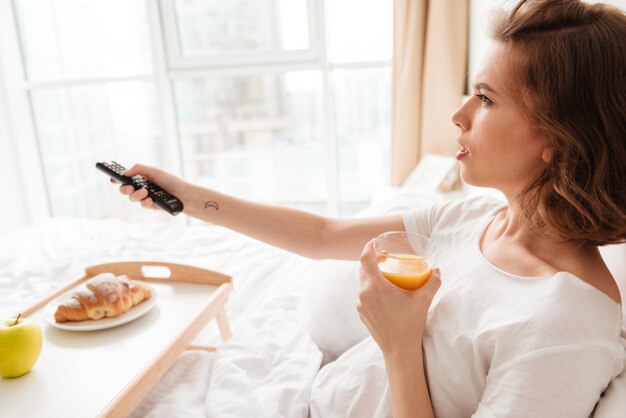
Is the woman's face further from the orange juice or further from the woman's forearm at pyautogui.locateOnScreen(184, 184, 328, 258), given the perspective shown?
the woman's forearm at pyautogui.locateOnScreen(184, 184, 328, 258)

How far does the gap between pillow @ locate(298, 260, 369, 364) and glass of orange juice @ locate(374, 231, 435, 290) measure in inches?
15.6

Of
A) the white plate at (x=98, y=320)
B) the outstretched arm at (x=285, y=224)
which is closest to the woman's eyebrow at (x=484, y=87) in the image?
the outstretched arm at (x=285, y=224)

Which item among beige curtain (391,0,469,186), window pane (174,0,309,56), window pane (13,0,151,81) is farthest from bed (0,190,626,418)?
window pane (174,0,309,56)

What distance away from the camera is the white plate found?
Answer: 1210 millimetres

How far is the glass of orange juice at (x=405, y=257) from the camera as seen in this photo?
2.79 ft

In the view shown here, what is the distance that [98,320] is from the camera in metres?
1.24

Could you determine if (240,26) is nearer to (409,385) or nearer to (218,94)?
(218,94)

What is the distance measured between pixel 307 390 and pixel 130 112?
2898 mm

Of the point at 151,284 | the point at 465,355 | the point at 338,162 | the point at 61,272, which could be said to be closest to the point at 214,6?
the point at 338,162

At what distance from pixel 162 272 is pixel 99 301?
0.41 meters

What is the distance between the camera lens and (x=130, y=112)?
3457 millimetres

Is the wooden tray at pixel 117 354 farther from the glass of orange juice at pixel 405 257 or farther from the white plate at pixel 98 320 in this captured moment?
the glass of orange juice at pixel 405 257

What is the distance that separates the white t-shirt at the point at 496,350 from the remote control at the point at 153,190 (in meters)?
0.53

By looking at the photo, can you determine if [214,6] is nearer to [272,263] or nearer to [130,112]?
[130,112]
